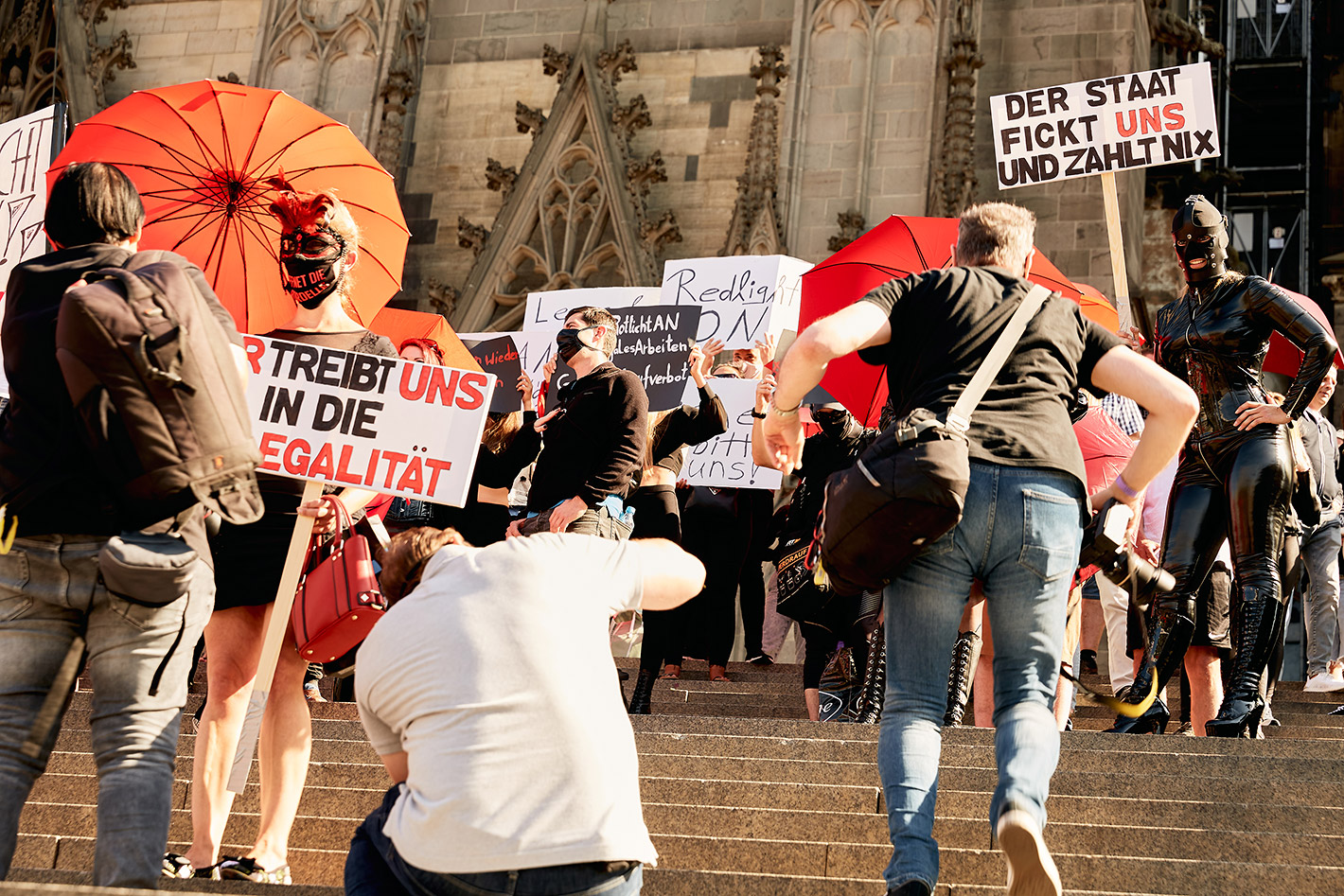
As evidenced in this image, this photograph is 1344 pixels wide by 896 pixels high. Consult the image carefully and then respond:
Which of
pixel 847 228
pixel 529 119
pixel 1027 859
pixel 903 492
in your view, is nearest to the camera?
pixel 1027 859

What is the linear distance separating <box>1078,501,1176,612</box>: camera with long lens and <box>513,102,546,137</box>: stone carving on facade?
13.7 metres

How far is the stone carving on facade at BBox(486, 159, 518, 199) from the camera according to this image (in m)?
17.2

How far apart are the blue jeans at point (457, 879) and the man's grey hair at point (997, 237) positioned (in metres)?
2.03

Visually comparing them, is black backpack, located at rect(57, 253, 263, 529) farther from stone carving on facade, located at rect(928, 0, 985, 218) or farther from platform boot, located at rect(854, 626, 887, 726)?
stone carving on facade, located at rect(928, 0, 985, 218)

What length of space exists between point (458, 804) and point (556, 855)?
22 cm

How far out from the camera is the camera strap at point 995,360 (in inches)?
156

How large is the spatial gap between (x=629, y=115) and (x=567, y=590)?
1436cm

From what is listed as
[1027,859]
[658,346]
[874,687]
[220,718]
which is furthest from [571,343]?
[1027,859]

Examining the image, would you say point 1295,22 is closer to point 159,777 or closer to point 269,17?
point 269,17

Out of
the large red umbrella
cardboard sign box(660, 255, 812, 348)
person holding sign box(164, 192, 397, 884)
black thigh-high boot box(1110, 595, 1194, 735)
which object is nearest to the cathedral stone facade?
cardboard sign box(660, 255, 812, 348)

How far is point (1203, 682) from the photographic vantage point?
22.4 feet

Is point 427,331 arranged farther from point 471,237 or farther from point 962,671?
point 471,237

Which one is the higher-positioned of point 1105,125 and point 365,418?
point 1105,125

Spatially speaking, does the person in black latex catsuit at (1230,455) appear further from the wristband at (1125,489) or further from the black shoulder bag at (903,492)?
the black shoulder bag at (903,492)
